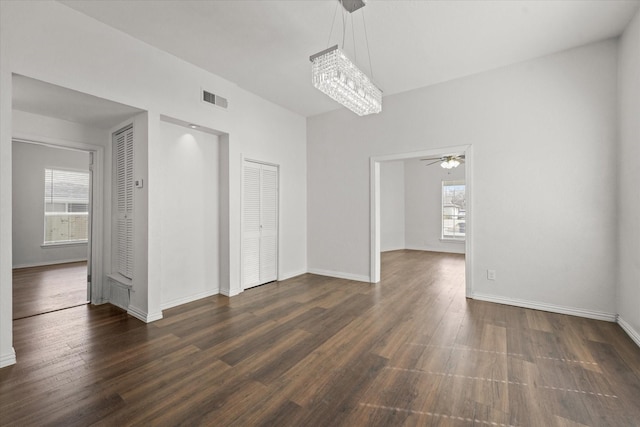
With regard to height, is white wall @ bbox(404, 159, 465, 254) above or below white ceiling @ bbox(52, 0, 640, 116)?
below

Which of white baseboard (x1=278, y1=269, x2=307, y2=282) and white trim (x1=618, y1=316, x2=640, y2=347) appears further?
white baseboard (x1=278, y1=269, x2=307, y2=282)

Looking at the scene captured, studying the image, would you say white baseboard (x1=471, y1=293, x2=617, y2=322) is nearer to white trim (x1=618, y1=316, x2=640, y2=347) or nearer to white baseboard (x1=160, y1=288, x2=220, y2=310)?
white trim (x1=618, y1=316, x2=640, y2=347)

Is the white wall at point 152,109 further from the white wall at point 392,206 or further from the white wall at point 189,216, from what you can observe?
the white wall at point 392,206

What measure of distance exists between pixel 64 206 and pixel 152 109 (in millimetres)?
5944

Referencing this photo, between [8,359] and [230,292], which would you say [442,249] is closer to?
[230,292]

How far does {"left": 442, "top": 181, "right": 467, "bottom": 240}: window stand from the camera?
Answer: 8469mm

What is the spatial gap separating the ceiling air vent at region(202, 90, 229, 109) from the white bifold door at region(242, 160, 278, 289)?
90 centimetres

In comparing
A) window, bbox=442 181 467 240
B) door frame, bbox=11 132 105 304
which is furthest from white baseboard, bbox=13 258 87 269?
window, bbox=442 181 467 240

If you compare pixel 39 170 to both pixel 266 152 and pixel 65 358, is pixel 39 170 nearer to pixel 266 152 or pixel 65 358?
pixel 266 152

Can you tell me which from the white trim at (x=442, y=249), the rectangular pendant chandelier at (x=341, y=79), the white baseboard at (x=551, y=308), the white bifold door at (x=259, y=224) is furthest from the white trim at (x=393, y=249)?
the rectangular pendant chandelier at (x=341, y=79)

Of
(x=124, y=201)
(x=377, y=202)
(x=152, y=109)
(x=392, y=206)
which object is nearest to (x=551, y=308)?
(x=377, y=202)

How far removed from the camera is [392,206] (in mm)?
9016

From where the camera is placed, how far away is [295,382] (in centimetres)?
206

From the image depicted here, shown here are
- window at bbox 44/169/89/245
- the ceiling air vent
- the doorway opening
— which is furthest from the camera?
window at bbox 44/169/89/245
